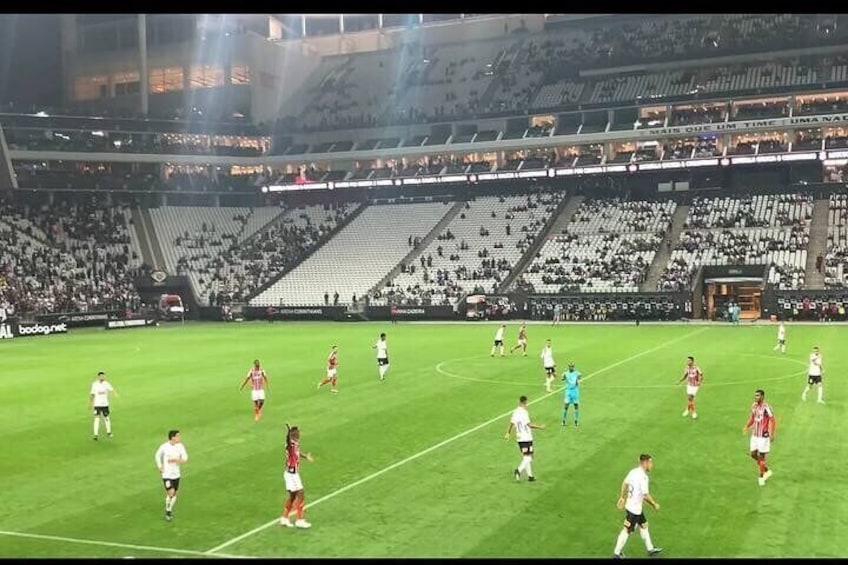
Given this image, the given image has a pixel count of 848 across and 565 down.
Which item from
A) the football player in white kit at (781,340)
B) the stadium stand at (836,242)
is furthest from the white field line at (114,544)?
the stadium stand at (836,242)

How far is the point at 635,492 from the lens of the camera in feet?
43.9

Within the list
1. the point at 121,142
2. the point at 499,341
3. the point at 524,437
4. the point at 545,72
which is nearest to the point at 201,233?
the point at 121,142

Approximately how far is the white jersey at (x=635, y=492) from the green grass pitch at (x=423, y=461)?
1035mm

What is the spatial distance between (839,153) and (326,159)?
5290 cm

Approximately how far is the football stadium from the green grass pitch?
0.44 feet

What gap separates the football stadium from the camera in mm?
16328

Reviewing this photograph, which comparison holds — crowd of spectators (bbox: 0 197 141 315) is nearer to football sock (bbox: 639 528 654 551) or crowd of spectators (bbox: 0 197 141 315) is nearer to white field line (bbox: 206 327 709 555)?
white field line (bbox: 206 327 709 555)

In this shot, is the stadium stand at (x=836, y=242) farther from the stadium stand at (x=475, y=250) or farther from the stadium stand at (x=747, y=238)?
the stadium stand at (x=475, y=250)

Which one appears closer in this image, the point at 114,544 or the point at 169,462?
the point at 114,544

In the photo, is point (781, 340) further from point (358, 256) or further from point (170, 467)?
point (358, 256)

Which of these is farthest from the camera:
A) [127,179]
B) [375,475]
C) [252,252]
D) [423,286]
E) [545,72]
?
[545,72]

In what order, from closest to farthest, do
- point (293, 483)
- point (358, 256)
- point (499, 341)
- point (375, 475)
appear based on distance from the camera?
point (293, 483) < point (375, 475) < point (499, 341) < point (358, 256)

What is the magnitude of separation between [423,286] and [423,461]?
55.0 meters

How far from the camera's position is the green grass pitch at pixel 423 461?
14.6 meters
